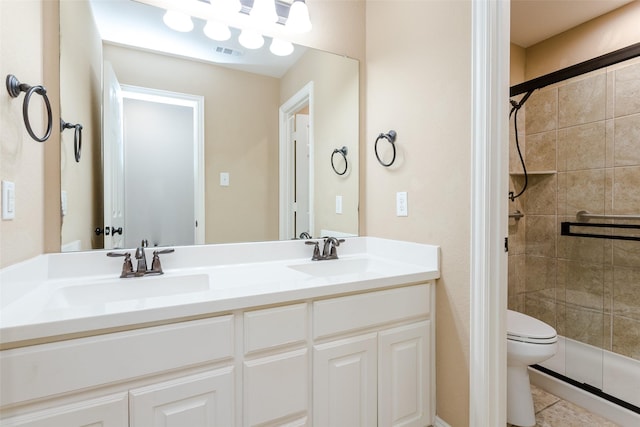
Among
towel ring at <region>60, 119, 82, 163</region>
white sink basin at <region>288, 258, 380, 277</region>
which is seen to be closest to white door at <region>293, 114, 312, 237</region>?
white sink basin at <region>288, 258, 380, 277</region>

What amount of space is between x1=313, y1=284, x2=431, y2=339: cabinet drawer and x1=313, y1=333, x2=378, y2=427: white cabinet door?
59mm

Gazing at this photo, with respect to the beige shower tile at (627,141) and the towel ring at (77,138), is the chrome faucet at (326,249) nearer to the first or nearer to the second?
the towel ring at (77,138)

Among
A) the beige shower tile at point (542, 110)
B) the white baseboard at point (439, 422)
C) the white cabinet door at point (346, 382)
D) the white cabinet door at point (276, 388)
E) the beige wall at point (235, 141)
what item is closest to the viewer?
the white cabinet door at point (276, 388)

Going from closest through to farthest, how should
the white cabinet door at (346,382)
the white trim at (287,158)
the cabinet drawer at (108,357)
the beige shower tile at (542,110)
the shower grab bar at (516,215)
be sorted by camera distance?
the cabinet drawer at (108,357)
the white cabinet door at (346,382)
the white trim at (287,158)
the beige shower tile at (542,110)
the shower grab bar at (516,215)

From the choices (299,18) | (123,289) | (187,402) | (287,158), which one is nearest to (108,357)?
(187,402)

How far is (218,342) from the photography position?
3.26ft

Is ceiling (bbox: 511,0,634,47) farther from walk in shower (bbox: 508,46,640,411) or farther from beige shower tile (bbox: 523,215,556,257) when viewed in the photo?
beige shower tile (bbox: 523,215,556,257)

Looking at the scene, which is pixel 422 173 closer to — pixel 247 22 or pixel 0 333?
pixel 247 22

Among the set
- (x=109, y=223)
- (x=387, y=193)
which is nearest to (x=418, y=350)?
(x=387, y=193)

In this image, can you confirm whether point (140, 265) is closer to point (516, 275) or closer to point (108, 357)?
point (108, 357)

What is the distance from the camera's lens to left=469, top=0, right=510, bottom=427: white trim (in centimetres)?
124

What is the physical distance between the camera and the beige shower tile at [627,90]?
6.68ft

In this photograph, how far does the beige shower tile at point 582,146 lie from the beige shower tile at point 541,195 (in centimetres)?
13

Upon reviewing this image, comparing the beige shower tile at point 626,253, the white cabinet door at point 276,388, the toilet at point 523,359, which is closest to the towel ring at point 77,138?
the white cabinet door at point 276,388
